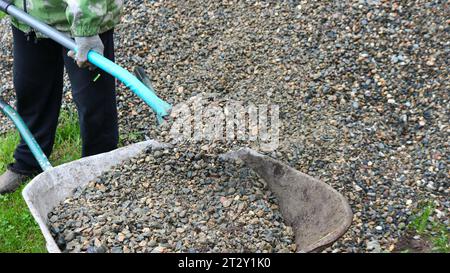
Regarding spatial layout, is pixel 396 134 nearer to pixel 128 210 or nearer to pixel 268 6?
pixel 268 6

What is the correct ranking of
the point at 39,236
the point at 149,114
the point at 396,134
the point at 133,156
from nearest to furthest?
the point at 133,156 → the point at 39,236 → the point at 396,134 → the point at 149,114

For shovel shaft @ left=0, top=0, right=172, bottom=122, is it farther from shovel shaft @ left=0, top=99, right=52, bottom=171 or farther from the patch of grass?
the patch of grass

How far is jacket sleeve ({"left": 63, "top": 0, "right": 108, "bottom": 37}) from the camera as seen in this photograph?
2.79 m

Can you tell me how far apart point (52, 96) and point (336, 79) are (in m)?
1.71

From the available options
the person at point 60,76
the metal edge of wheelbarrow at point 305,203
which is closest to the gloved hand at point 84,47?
the person at point 60,76

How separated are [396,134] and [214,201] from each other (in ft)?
4.56

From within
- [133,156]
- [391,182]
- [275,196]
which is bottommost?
[391,182]

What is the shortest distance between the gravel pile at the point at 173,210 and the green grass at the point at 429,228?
831 mm

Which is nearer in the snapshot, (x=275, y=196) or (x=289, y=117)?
(x=275, y=196)

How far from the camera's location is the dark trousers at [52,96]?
10.7 ft

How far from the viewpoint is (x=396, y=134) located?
388cm

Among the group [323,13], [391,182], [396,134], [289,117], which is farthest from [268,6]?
[391,182]

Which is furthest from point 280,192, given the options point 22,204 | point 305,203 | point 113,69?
point 22,204
